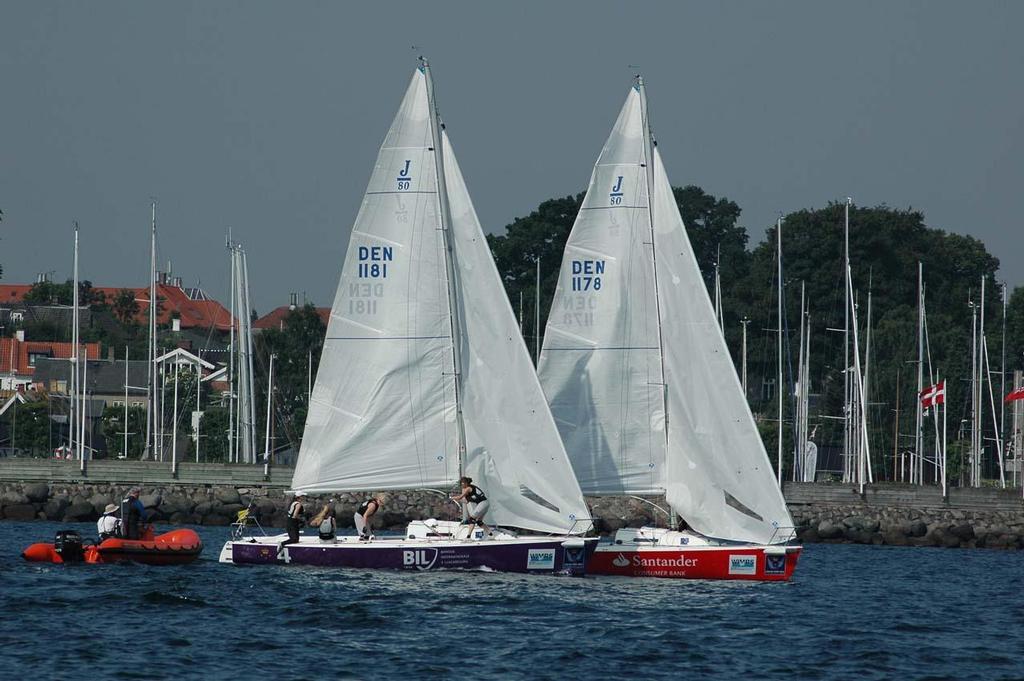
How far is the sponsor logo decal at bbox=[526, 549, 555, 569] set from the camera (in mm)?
29469

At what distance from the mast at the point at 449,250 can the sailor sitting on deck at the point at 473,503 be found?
86cm

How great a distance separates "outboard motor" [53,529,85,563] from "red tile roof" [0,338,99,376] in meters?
83.1

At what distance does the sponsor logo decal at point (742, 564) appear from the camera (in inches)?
1228

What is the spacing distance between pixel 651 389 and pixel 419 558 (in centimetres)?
624

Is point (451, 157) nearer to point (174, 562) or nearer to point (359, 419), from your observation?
point (359, 419)

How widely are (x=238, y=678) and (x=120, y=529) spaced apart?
476 inches

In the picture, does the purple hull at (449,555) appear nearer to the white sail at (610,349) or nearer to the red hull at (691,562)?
the red hull at (691,562)

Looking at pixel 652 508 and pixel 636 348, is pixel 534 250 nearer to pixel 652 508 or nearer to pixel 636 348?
pixel 652 508

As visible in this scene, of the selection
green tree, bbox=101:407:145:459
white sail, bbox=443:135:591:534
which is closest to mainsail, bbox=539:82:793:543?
white sail, bbox=443:135:591:534

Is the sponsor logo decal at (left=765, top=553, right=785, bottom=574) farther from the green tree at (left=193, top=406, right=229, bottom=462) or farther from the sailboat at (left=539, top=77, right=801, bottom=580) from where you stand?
the green tree at (left=193, top=406, right=229, bottom=462)

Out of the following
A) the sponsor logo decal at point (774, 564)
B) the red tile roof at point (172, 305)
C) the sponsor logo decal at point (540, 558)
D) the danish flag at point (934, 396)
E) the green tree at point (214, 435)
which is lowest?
the sponsor logo decal at point (774, 564)

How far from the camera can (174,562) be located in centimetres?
3166

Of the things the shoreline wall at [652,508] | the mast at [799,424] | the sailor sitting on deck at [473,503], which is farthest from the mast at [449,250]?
the mast at [799,424]

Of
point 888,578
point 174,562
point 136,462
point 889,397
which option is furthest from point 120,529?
point 889,397
